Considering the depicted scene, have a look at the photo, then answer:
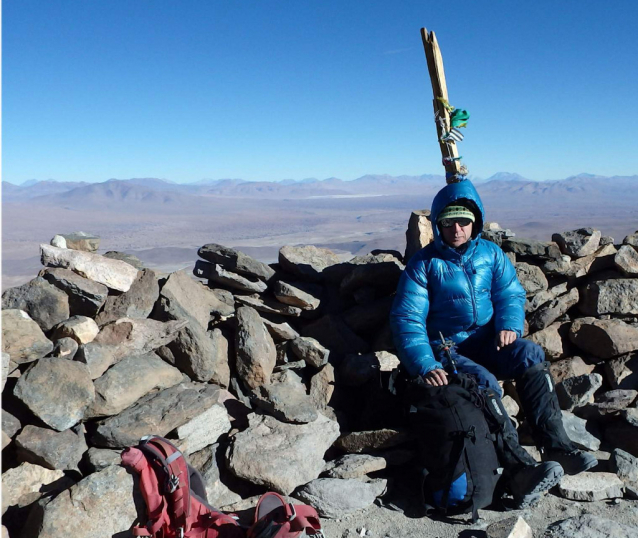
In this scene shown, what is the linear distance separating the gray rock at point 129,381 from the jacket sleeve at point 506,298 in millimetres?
3124

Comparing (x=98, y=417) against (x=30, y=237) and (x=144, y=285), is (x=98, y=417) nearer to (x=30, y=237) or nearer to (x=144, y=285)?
(x=144, y=285)

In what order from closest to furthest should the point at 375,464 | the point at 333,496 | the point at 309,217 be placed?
the point at 333,496 → the point at 375,464 → the point at 309,217

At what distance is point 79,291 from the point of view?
17.0ft

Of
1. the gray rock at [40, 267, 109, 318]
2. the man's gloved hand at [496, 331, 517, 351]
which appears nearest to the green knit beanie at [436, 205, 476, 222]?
the man's gloved hand at [496, 331, 517, 351]

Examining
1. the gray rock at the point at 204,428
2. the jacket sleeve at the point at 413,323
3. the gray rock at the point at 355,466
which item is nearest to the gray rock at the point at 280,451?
the gray rock at the point at 355,466

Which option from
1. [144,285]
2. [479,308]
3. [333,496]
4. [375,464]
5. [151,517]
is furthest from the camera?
[144,285]

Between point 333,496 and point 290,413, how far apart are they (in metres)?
0.84

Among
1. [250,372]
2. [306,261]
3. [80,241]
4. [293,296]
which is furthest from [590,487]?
[80,241]

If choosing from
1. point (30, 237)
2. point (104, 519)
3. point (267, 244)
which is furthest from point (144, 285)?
point (30, 237)

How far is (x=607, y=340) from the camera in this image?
5.87m

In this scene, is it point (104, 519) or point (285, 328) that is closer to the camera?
point (104, 519)

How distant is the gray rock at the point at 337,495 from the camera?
420 centimetres

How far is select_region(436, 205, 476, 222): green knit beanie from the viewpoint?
5.11 meters

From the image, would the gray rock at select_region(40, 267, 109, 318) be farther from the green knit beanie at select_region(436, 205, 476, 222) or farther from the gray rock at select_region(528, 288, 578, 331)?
the gray rock at select_region(528, 288, 578, 331)
